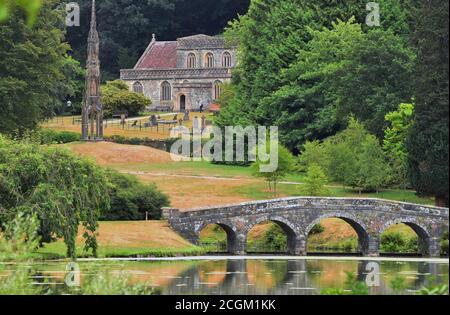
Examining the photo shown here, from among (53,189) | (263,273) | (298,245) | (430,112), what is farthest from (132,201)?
(263,273)

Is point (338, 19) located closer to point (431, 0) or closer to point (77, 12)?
point (431, 0)

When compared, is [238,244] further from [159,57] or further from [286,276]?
[159,57]

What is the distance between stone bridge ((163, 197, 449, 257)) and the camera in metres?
71.2

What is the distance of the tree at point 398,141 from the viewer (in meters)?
83.1

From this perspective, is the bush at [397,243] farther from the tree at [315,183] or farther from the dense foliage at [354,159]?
the dense foliage at [354,159]

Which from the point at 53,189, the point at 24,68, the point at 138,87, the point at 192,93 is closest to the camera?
the point at 53,189

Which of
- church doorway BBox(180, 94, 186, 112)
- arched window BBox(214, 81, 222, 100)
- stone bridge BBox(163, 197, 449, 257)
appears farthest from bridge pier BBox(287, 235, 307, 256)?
church doorway BBox(180, 94, 186, 112)

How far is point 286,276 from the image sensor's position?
58.4m

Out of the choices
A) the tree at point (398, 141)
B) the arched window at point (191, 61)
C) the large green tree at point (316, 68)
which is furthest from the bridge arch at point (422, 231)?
the arched window at point (191, 61)

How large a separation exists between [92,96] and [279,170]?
746 inches

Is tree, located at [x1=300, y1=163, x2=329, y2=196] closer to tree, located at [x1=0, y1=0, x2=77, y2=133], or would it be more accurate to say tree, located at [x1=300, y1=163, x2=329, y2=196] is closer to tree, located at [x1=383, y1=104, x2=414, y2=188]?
tree, located at [x1=383, y1=104, x2=414, y2=188]

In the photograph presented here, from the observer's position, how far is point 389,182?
85.3 metres

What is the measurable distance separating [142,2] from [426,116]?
225 ft

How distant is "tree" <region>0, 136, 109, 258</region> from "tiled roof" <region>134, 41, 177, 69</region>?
7183 cm
